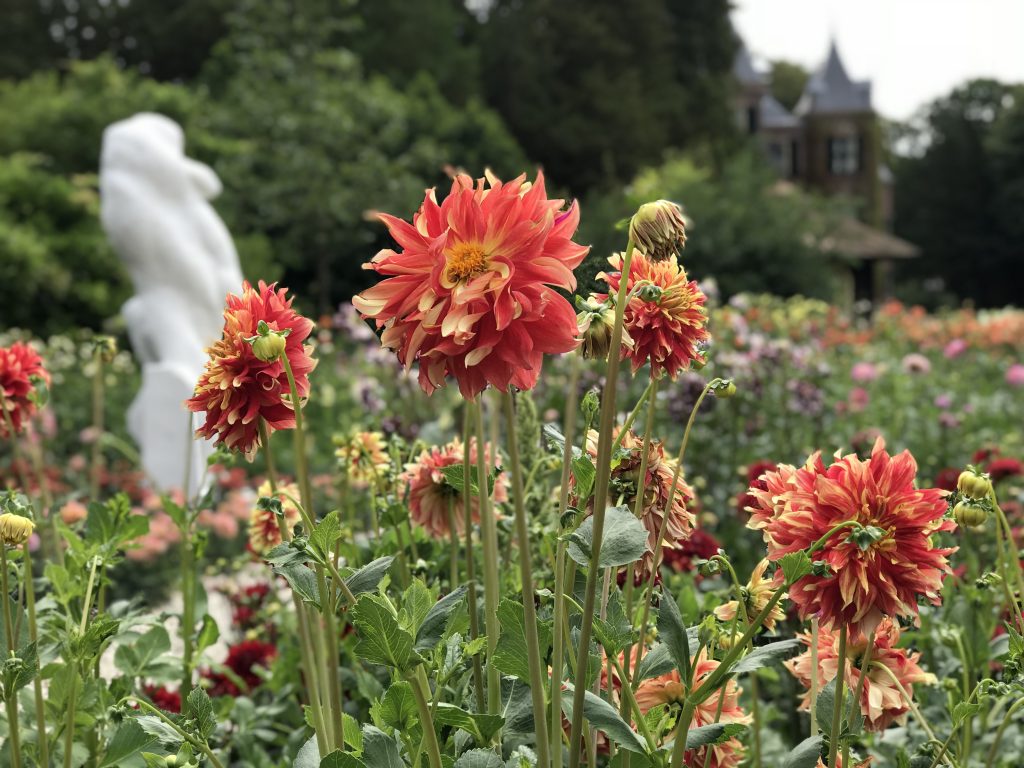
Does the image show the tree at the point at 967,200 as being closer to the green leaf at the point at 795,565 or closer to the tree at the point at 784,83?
the tree at the point at 784,83

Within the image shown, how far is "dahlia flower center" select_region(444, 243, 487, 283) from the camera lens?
795 millimetres

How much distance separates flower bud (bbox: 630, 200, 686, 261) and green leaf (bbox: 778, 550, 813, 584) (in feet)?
0.83

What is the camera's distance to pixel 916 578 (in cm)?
90

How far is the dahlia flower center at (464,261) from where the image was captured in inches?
31.3

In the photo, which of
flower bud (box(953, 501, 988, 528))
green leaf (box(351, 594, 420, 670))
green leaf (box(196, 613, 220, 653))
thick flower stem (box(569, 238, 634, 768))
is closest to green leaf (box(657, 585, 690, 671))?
thick flower stem (box(569, 238, 634, 768))

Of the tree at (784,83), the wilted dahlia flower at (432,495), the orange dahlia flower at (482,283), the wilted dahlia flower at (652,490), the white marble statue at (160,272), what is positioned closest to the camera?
the orange dahlia flower at (482,283)

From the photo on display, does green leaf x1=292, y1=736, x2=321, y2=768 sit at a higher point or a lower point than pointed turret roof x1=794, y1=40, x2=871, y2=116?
lower

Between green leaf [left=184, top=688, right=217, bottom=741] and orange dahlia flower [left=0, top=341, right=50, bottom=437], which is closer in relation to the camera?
green leaf [left=184, top=688, right=217, bottom=741]

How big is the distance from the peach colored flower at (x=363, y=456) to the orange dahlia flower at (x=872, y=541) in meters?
0.75

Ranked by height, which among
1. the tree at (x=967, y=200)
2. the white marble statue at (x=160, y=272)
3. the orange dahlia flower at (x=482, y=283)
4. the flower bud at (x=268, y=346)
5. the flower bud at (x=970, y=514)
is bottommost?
the tree at (x=967, y=200)

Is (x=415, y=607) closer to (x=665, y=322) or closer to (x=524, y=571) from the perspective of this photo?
(x=524, y=571)

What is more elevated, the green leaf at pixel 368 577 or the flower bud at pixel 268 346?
the flower bud at pixel 268 346

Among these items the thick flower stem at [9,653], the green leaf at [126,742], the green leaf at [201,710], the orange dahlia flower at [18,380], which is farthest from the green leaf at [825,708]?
the orange dahlia flower at [18,380]

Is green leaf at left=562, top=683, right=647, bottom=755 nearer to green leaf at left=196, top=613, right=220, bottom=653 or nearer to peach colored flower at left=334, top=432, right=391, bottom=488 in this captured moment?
peach colored flower at left=334, top=432, right=391, bottom=488
